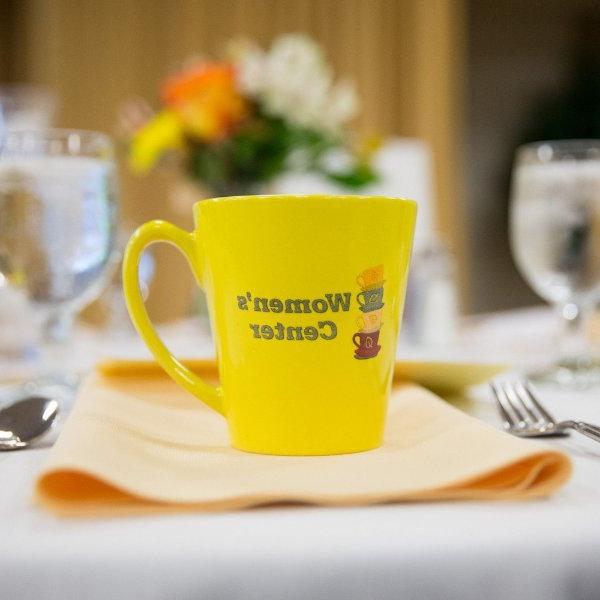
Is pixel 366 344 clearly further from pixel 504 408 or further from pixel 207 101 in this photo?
pixel 207 101

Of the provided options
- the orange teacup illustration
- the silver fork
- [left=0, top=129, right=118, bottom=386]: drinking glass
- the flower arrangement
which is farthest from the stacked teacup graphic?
the flower arrangement

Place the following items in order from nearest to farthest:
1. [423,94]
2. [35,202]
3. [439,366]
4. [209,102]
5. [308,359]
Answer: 1. [308,359]
2. [439,366]
3. [35,202]
4. [209,102]
5. [423,94]

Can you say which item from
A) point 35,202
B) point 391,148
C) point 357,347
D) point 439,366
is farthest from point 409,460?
point 391,148

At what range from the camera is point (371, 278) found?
43cm

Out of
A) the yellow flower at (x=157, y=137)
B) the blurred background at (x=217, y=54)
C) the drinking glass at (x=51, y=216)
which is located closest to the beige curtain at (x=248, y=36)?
the blurred background at (x=217, y=54)

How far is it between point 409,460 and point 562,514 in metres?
0.08

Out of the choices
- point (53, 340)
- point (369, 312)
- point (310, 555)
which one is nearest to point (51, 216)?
point (53, 340)

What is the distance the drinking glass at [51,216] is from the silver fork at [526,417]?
33cm

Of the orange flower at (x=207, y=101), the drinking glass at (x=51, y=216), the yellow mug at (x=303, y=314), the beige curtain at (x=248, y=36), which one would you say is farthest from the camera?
the beige curtain at (x=248, y=36)

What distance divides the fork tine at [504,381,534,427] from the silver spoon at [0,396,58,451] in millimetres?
262

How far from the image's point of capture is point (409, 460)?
14.9 inches

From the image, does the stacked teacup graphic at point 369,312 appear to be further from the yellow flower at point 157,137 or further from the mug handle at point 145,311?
the yellow flower at point 157,137

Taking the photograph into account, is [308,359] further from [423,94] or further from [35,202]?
[423,94]

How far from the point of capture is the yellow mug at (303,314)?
418mm
